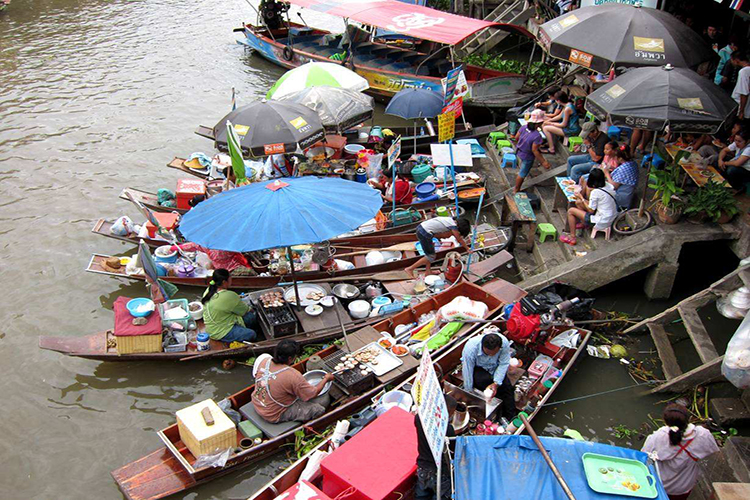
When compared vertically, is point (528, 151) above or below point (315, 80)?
below

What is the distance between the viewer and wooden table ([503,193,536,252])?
10406 mm

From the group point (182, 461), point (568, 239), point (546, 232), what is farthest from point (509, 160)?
point (182, 461)

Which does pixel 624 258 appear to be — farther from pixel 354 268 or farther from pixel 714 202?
pixel 354 268

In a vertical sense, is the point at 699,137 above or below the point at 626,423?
above

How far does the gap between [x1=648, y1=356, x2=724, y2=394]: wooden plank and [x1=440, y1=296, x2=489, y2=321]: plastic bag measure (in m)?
2.52

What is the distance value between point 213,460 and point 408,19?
1277 cm

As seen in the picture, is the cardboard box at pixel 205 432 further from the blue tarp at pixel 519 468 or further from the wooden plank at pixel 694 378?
the wooden plank at pixel 694 378

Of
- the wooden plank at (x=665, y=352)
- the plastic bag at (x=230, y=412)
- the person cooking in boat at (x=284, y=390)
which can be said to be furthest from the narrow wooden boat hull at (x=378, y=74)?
the plastic bag at (x=230, y=412)

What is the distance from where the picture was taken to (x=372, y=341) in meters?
7.99

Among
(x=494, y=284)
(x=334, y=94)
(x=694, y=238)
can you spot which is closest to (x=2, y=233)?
(x=334, y=94)

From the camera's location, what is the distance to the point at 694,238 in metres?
8.77

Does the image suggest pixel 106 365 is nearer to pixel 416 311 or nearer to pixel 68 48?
pixel 416 311

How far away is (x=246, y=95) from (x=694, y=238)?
49.3 ft

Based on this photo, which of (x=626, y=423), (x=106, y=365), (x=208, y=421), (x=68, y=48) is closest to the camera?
(x=208, y=421)
